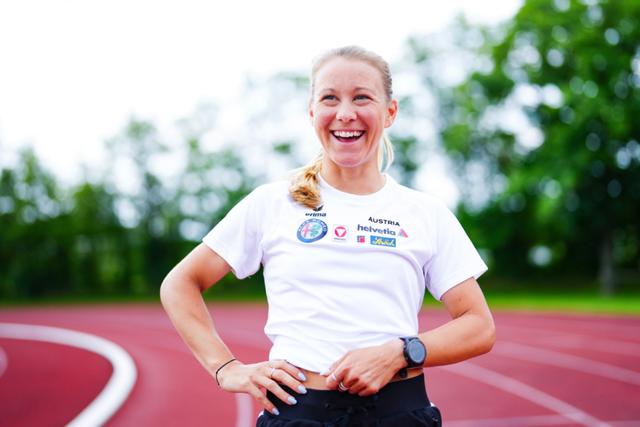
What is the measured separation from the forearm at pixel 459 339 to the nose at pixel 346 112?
0.61m

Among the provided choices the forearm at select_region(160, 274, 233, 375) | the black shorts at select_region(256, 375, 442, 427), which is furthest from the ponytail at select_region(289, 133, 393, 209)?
the black shorts at select_region(256, 375, 442, 427)

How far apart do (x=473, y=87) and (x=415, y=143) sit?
7.38 meters

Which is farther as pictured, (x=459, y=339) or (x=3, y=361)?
(x=3, y=361)

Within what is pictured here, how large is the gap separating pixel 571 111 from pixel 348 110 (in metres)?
27.9

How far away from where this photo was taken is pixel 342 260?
5.67 feet

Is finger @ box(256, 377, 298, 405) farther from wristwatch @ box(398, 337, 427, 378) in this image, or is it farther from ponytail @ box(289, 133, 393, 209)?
ponytail @ box(289, 133, 393, 209)

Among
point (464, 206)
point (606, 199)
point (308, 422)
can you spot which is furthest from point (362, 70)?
point (464, 206)

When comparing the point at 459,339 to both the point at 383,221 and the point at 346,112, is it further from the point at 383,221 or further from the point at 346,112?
the point at 346,112

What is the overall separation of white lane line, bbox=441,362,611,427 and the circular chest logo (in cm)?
638

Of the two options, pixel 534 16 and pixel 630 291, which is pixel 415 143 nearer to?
pixel 534 16

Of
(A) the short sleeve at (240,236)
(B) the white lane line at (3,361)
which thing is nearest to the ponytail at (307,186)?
(A) the short sleeve at (240,236)

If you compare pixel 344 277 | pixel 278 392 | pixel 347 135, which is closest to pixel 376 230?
pixel 344 277

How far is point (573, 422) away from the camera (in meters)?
7.14

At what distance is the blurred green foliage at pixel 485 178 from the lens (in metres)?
27.4
